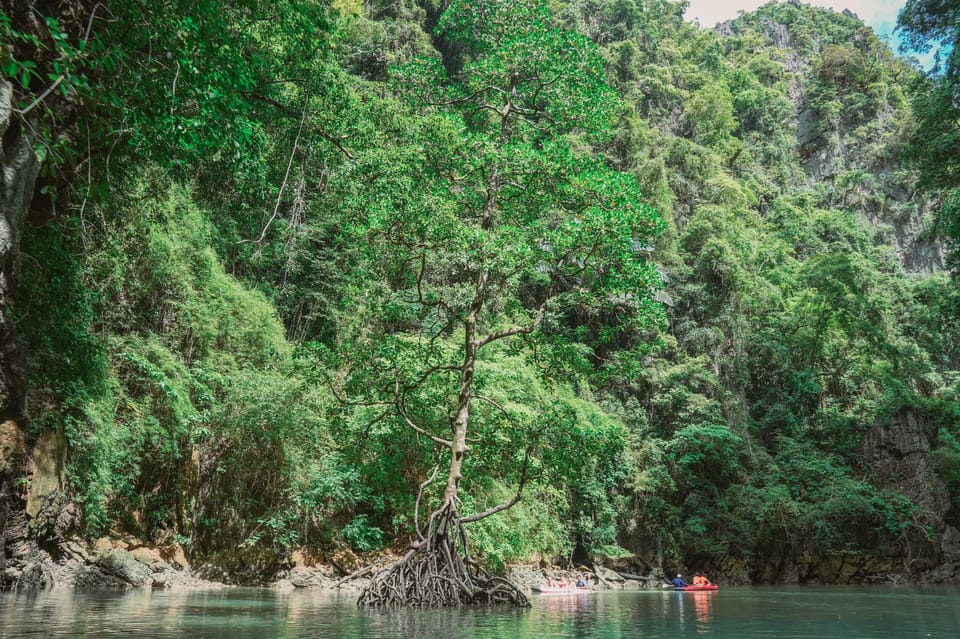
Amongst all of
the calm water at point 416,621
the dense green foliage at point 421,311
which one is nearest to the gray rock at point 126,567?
the dense green foliage at point 421,311

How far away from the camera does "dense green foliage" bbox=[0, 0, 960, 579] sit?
7133mm

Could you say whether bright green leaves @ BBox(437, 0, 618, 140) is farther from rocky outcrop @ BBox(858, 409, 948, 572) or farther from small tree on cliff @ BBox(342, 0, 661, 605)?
rocky outcrop @ BBox(858, 409, 948, 572)

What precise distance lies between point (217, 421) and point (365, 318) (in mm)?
5454

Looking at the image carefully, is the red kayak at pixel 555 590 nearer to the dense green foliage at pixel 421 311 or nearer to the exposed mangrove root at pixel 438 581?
the dense green foliage at pixel 421 311

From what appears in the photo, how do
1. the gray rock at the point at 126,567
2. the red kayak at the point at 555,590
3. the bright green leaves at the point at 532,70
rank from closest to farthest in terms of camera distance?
1. the bright green leaves at the point at 532,70
2. the gray rock at the point at 126,567
3. the red kayak at the point at 555,590

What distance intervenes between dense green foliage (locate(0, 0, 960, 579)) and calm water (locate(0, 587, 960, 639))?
2.72m

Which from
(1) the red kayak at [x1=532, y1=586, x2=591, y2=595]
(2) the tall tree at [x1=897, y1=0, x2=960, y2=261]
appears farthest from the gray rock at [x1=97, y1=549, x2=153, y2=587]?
(2) the tall tree at [x1=897, y1=0, x2=960, y2=261]

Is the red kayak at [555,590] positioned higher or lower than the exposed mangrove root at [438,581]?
lower

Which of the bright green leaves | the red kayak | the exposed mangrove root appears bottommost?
the red kayak

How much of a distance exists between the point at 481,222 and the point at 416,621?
687 centimetres

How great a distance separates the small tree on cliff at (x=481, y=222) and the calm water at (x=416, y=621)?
1.41m

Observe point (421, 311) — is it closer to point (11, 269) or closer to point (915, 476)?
point (11, 269)

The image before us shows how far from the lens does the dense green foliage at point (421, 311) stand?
7133mm

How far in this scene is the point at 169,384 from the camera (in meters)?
12.5
